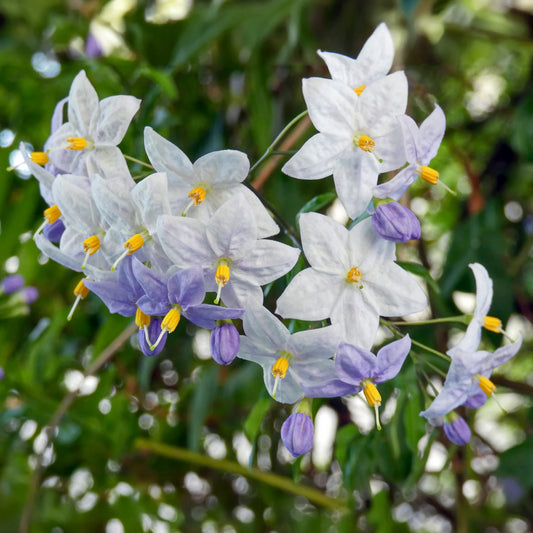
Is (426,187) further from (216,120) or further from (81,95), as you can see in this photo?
(81,95)

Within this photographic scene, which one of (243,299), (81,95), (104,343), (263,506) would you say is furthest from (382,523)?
(81,95)

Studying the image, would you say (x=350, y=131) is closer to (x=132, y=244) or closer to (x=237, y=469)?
(x=132, y=244)

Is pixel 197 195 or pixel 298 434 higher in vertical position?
pixel 197 195

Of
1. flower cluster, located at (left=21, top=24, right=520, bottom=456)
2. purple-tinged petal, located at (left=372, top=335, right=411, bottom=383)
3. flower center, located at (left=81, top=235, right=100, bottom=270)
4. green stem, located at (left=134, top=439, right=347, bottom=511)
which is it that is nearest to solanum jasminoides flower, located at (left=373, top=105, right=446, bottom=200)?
flower cluster, located at (left=21, top=24, right=520, bottom=456)

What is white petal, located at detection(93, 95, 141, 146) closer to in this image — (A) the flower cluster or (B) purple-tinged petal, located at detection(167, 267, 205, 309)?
(A) the flower cluster

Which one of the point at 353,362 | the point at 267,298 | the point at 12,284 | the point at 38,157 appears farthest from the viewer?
the point at 12,284

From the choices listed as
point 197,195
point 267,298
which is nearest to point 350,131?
point 197,195
